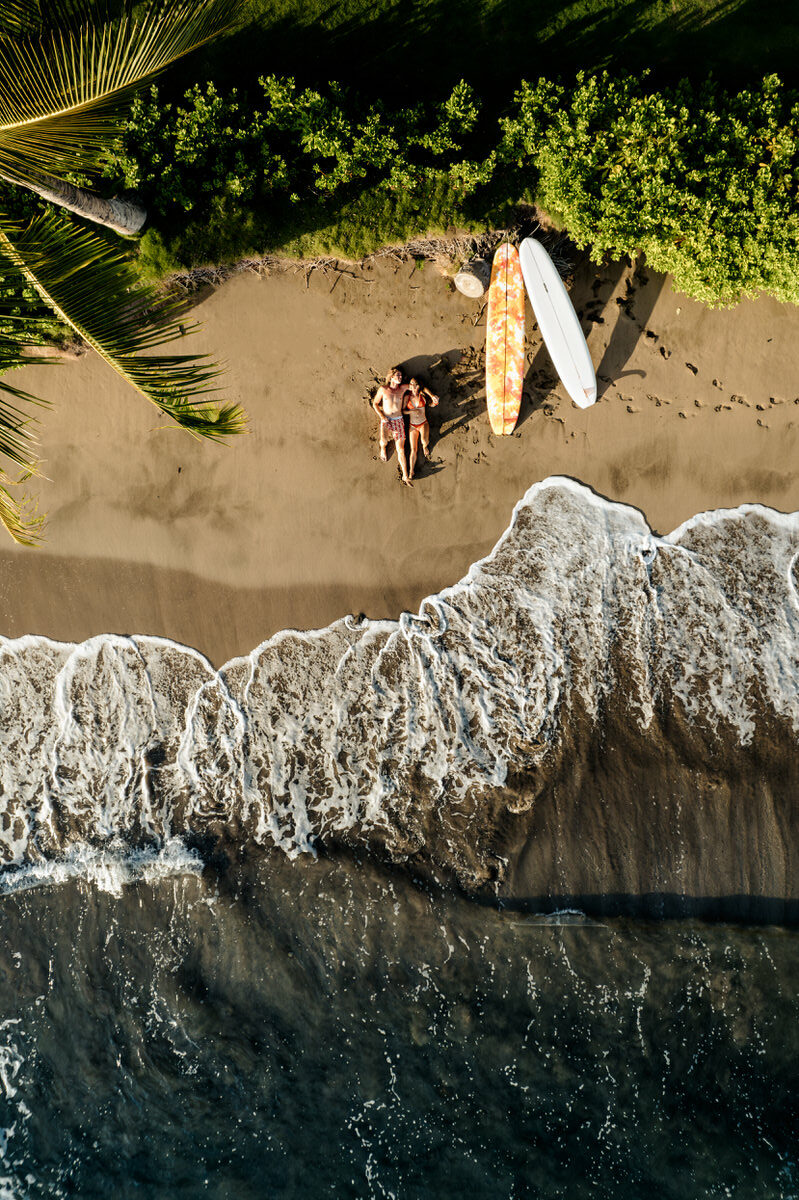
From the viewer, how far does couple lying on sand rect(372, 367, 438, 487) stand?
25.3ft

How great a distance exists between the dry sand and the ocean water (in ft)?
1.37

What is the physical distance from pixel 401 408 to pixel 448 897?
5.61 meters

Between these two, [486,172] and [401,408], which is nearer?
[486,172]

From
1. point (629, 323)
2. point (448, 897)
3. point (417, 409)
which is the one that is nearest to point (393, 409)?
point (417, 409)

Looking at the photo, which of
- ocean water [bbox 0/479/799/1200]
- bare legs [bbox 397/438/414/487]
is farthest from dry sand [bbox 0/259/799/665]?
ocean water [bbox 0/479/799/1200]

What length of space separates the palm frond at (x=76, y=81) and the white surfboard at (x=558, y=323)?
3.71m

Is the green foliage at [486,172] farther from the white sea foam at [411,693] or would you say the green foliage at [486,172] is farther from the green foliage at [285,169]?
the white sea foam at [411,693]

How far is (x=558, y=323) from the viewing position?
754 cm

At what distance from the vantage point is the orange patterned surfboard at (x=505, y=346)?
7555mm

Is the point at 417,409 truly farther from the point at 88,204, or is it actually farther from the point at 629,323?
the point at 88,204

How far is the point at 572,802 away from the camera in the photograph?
7848 mm

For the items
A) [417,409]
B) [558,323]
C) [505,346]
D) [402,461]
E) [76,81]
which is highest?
[76,81]

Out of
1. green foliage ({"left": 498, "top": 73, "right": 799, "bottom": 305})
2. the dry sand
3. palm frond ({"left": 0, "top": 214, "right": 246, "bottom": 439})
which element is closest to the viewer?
palm frond ({"left": 0, "top": 214, "right": 246, "bottom": 439})

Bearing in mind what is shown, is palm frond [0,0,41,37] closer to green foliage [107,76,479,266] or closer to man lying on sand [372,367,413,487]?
green foliage [107,76,479,266]
